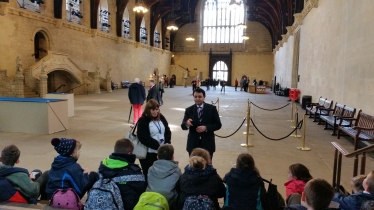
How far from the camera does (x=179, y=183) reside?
289cm

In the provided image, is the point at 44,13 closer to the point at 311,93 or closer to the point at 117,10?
the point at 117,10

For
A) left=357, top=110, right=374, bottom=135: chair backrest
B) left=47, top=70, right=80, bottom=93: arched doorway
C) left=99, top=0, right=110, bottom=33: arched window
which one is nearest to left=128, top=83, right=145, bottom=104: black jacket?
left=357, top=110, right=374, bottom=135: chair backrest

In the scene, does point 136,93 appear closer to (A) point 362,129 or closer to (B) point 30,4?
(A) point 362,129

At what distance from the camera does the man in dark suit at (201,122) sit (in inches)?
162

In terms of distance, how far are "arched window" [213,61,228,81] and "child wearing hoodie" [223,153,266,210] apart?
4107cm

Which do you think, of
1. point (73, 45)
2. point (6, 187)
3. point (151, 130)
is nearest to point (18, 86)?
point (73, 45)

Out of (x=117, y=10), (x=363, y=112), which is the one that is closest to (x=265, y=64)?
(x=117, y=10)

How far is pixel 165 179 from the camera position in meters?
2.93

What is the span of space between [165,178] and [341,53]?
9.04 metres

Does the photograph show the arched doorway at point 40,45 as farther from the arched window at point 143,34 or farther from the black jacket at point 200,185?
the black jacket at point 200,185

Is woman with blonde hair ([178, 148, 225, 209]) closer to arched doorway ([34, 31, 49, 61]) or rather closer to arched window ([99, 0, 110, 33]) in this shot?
arched doorway ([34, 31, 49, 61])

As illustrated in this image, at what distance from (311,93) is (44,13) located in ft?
56.2

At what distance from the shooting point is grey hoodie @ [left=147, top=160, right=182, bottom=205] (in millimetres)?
2885

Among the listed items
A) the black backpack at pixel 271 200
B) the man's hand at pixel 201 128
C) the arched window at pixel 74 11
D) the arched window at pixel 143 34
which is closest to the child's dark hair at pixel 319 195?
Answer: the black backpack at pixel 271 200
